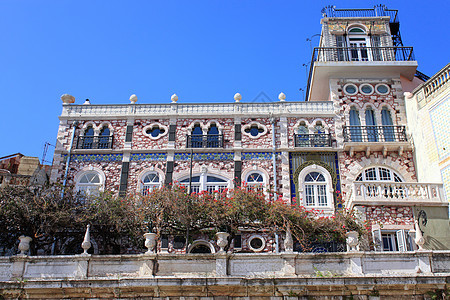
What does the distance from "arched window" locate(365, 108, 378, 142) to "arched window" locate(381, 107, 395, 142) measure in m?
0.41

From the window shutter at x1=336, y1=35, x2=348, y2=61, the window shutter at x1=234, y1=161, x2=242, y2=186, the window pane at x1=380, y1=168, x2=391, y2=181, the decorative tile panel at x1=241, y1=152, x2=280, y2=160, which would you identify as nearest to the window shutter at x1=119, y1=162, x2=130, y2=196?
the window shutter at x1=234, y1=161, x2=242, y2=186

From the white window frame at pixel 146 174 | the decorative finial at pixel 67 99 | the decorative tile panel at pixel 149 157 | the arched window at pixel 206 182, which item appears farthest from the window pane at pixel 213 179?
the decorative finial at pixel 67 99

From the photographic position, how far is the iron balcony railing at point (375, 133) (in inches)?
984

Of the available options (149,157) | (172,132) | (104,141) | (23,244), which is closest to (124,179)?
(149,157)

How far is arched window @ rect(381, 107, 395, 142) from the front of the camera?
82.3 ft

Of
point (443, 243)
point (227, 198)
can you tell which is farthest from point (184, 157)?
point (443, 243)

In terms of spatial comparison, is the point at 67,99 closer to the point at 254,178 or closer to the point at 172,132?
the point at 172,132

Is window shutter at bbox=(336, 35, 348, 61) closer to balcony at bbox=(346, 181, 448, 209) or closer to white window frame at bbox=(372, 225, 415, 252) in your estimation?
balcony at bbox=(346, 181, 448, 209)

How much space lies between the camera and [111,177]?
2455 cm

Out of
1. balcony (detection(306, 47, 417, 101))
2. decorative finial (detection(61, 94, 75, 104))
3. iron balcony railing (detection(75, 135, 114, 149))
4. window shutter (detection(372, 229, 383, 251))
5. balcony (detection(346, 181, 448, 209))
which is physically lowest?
window shutter (detection(372, 229, 383, 251))

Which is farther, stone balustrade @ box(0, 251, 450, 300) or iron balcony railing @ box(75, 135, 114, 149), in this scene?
iron balcony railing @ box(75, 135, 114, 149)

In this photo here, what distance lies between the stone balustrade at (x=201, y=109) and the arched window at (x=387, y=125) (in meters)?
2.51

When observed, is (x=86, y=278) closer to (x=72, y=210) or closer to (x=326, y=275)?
(x=72, y=210)

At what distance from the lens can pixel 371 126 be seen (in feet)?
82.3
